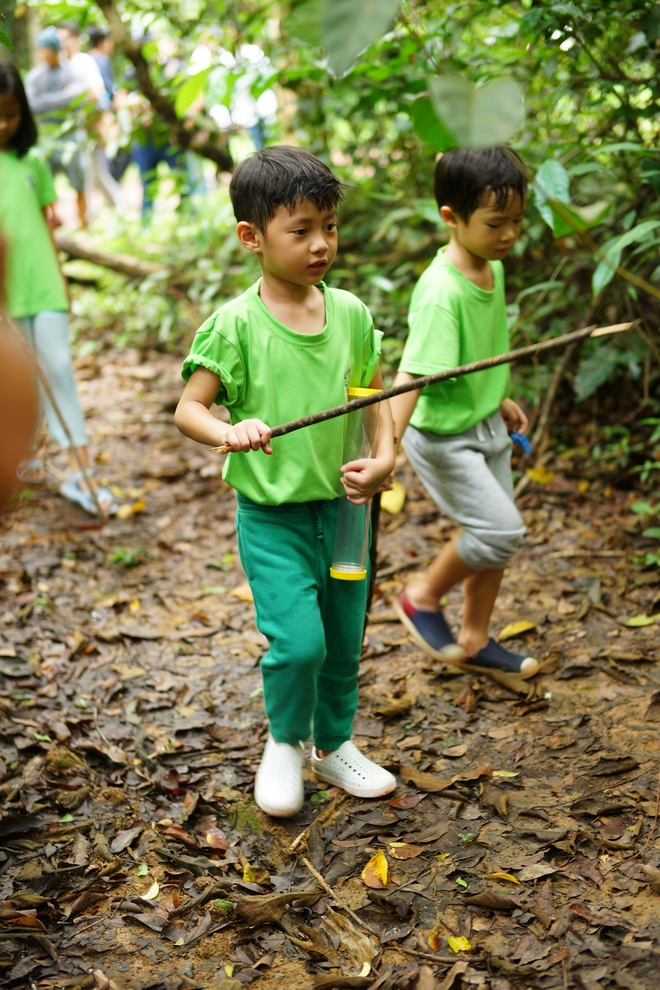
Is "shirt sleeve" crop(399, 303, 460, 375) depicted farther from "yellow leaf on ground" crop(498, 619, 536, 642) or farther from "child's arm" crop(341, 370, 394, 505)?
"yellow leaf on ground" crop(498, 619, 536, 642)

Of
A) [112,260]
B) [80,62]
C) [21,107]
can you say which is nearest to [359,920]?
[21,107]

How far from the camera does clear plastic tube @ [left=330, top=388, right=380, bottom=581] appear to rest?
7.44 ft

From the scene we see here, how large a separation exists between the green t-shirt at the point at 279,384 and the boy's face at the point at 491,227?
0.58 metres

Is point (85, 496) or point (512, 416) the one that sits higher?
point (512, 416)

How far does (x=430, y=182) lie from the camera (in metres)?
5.19

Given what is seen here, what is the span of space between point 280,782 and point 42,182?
3.12m

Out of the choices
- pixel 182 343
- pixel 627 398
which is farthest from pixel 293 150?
pixel 182 343

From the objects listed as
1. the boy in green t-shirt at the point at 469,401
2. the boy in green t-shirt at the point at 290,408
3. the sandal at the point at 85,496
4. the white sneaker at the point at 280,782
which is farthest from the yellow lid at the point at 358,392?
the sandal at the point at 85,496

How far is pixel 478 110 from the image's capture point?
3.22 feet

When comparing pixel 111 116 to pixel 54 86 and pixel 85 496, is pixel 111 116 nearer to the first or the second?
pixel 54 86

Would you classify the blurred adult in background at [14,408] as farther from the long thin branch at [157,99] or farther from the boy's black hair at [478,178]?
the long thin branch at [157,99]

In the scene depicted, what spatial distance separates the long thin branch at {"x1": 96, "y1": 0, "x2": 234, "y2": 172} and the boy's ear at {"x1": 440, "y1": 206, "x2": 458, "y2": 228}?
9.98ft

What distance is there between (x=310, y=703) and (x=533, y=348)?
1096 millimetres

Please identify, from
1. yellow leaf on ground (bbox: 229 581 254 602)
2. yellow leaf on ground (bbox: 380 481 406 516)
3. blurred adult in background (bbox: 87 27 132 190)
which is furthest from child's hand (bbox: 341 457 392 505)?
blurred adult in background (bbox: 87 27 132 190)
